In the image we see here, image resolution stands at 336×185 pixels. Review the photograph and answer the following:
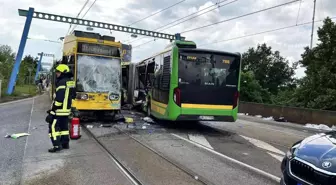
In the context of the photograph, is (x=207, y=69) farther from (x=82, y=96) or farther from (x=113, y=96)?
(x=82, y=96)

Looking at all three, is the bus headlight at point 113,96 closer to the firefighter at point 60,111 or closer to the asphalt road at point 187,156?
the asphalt road at point 187,156

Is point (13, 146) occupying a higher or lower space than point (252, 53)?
lower

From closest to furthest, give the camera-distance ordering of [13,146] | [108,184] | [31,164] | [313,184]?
[313,184]
[108,184]
[31,164]
[13,146]

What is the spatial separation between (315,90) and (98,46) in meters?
17.0

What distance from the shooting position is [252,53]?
225ft

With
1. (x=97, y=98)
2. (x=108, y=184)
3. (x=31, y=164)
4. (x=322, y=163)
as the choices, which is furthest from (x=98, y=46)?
(x=322, y=163)

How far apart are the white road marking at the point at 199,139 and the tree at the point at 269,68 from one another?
5799 centimetres

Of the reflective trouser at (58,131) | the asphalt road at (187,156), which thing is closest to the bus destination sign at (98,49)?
the asphalt road at (187,156)

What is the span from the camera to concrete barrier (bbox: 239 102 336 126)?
16.5 metres

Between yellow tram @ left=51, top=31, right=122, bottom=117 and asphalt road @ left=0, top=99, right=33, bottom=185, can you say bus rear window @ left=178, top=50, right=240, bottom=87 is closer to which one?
yellow tram @ left=51, top=31, right=122, bottom=117

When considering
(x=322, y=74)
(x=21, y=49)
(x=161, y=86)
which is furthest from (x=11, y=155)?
(x=21, y=49)

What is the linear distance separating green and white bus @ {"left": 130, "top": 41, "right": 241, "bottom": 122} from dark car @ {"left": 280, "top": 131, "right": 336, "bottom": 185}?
255 inches

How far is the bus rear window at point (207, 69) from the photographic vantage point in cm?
1080

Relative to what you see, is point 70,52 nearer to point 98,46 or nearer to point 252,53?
point 98,46
